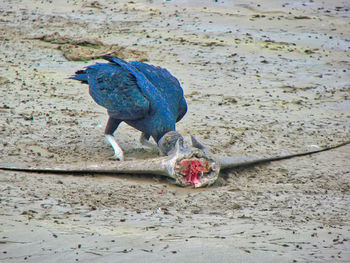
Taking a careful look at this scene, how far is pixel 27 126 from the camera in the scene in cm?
591

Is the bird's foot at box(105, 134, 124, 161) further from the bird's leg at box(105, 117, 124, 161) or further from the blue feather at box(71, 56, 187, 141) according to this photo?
the blue feather at box(71, 56, 187, 141)

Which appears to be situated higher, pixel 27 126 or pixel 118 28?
pixel 118 28

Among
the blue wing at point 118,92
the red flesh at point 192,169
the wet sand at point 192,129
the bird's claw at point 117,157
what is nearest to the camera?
the wet sand at point 192,129

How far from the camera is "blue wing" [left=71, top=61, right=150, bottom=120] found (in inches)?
200

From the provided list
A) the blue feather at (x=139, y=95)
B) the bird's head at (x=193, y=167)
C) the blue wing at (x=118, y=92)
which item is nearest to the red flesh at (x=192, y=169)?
the bird's head at (x=193, y=167)

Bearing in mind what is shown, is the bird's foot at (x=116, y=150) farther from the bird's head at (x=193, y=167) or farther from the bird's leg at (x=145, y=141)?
the bird's head at (x=193, y=167)

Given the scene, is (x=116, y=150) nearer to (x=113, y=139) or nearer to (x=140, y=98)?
(x=113, y=139)

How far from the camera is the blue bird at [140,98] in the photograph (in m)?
5.09

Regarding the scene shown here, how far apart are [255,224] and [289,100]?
3.64 meters

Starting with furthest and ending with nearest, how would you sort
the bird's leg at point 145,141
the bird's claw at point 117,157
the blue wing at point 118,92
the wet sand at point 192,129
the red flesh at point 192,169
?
the bird's leg at point 145,141
the bird's claw at point 117,157
the blue wing at point 118,92
the red flesh at point 192,169
the wet sand at point 192,129

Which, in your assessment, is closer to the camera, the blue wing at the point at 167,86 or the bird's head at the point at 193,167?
the bird's head at the point at 193,167

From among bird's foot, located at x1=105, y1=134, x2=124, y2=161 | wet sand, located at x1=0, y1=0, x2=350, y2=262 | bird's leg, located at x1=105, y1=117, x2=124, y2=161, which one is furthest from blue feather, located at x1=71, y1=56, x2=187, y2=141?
wet sand, located at x1=0, y1=0, x2=350, y2=262

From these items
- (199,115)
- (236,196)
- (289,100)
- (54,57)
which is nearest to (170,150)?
(236,196)

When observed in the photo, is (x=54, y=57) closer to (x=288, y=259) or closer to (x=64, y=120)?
(x=64, y=120)
